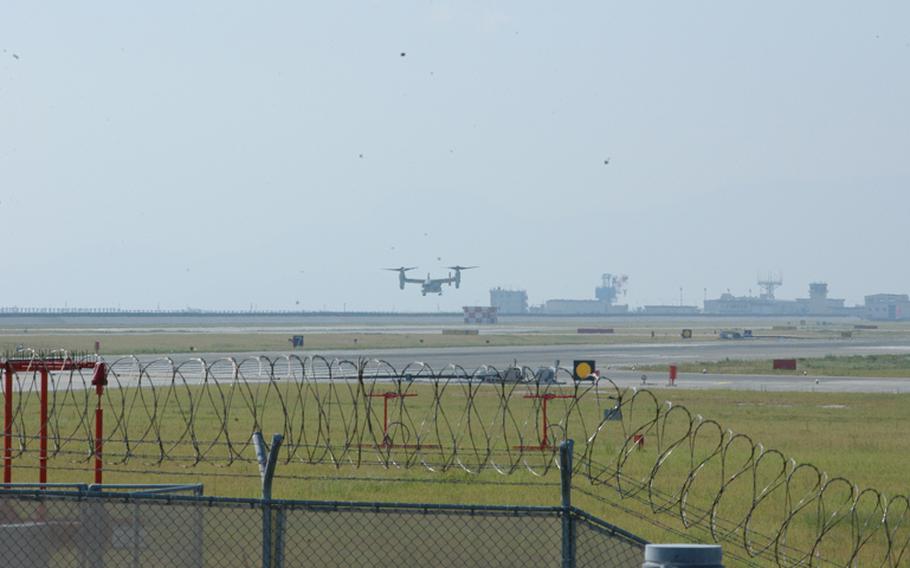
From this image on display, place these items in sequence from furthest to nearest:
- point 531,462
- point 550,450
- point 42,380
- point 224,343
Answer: point 224,343, point 550,450, point 531,462, point 42,380

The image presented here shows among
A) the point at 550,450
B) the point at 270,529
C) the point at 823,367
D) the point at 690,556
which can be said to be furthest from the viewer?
the point at 823,367

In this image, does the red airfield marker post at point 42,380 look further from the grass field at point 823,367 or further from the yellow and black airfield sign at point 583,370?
the grass field at point 823,367

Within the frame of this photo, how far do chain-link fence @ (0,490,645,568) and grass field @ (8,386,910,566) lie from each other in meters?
1.03

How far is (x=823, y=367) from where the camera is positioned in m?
94.7

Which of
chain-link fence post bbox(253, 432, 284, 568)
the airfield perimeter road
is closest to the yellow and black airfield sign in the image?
chain-link fence post bbox(253, 432, 284, 568)

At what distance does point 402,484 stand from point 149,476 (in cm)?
507

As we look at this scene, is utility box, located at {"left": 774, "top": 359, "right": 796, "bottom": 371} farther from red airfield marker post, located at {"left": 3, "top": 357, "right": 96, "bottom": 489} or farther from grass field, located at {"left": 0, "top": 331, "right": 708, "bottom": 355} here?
red airfield marker post, located at {"left": 3, "top": 357, "right": 96, "bottom": 489}

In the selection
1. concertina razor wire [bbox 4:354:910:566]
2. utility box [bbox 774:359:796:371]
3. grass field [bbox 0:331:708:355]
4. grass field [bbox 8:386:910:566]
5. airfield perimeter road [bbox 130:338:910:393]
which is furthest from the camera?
grass field [bbox 0:331:708:355]

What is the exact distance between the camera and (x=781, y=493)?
88.1 ft

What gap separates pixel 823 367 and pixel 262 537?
86.4 m

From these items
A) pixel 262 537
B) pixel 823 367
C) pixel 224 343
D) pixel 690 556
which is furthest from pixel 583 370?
pixel 224 343

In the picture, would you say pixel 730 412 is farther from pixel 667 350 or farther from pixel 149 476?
pixel 667 350

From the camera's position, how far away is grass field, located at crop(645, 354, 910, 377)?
86.9 meters

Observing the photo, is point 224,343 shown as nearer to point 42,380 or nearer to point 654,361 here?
point 654,361
